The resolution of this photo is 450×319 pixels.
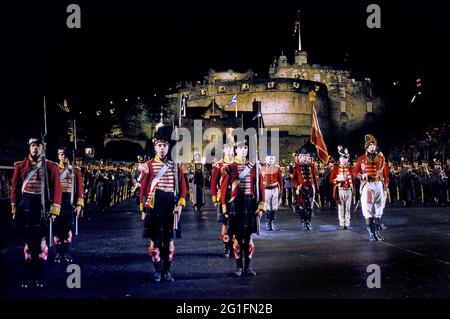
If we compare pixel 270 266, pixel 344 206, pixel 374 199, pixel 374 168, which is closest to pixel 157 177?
pixel 270 266

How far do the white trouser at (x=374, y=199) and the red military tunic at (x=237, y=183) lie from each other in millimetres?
4358

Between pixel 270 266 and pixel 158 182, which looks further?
pixel 270 266

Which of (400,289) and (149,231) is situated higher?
(149,231)

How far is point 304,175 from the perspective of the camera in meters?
15.9

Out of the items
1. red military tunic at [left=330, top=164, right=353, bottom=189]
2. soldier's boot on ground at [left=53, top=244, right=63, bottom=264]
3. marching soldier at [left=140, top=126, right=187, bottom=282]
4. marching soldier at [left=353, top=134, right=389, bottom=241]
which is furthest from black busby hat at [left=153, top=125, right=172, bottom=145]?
red military tunic at [left=330, top=164, right=353, bottom=189]

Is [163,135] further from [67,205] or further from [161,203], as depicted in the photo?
[67,205]

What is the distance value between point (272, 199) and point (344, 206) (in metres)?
2.07

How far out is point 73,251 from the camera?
11258 mm

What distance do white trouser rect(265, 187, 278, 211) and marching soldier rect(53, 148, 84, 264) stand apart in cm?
634

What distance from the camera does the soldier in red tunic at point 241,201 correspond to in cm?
882

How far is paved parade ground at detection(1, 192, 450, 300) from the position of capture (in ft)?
23.3

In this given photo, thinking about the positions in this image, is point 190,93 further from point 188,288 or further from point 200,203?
point 188,288

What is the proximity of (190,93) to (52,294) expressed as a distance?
96.0 m
